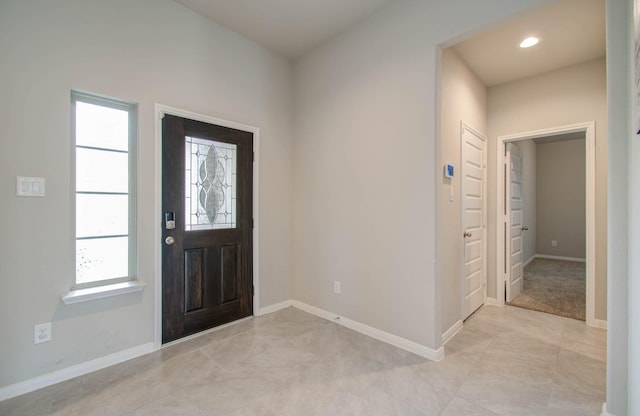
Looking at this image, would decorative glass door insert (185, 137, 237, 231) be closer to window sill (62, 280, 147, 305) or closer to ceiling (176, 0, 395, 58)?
window sill (62, 280, 147, 305)

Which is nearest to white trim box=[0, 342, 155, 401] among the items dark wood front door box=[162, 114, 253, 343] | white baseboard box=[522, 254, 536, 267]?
dark wood front door box=[162, 114, 253, 343]

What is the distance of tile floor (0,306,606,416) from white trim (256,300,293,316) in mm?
446

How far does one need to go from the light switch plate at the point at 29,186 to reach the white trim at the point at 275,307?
2221mm

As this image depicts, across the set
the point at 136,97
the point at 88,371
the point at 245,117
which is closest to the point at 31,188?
the point at 136,97

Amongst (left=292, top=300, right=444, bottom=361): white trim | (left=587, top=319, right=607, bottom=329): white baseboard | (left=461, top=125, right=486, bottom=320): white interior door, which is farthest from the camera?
(left=461, top=125, right=486, bottom=320): white interior door

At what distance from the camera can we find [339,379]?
2.05m

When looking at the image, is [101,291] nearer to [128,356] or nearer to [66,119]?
[128,356]

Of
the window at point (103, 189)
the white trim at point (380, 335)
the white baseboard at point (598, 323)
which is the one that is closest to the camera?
the window at point (103, 189)

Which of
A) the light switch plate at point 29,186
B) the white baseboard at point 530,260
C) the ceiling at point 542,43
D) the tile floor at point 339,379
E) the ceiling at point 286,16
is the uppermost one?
the ceiling at point 286,16

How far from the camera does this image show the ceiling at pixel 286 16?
2.58 meters

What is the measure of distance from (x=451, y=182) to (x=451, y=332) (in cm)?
144

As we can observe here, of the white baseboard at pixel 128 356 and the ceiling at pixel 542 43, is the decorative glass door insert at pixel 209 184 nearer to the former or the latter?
the white baseboard at pixel 128 356

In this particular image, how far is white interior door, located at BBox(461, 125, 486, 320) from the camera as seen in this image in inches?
121

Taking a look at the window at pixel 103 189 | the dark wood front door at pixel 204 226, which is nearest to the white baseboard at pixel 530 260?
the dark wood front door at pixel 204 226
